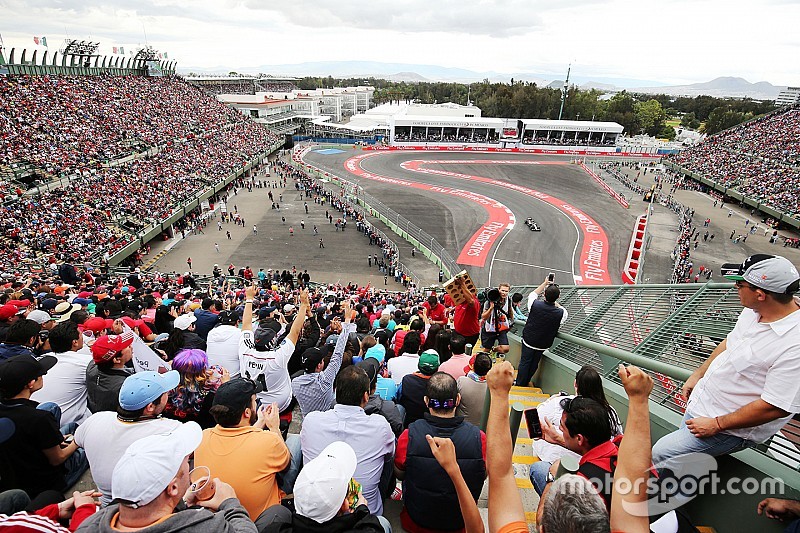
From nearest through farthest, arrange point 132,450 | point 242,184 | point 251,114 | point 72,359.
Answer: point 132,450 → point 72,359 → point 242,184 → point 251,114

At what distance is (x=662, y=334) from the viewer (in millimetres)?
4996

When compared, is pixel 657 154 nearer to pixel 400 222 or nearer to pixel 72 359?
pixel 400 222

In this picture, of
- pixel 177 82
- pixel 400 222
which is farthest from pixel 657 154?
pixel 177 82

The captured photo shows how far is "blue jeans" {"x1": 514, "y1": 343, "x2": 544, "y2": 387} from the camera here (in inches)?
248

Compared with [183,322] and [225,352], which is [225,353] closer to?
[225,352]

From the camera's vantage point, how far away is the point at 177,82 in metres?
60.8

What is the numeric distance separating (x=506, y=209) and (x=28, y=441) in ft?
123

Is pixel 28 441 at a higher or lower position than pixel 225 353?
higher

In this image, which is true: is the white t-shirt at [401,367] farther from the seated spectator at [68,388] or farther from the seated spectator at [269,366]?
the seated spectator at [68,388]

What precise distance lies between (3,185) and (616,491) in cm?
3310

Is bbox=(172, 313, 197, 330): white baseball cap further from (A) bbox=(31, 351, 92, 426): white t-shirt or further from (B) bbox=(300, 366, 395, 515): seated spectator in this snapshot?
(B) bbox=(300, 366, 395, 515): seated spectator

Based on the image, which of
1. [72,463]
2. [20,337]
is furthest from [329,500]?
[20,337]

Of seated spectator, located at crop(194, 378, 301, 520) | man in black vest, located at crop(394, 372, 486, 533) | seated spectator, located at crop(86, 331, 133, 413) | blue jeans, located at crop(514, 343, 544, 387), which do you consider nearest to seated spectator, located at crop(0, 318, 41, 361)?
seated spectator, located at crop(86, 331, 133, 413)

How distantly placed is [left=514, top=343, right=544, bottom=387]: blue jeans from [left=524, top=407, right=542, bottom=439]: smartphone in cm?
353
